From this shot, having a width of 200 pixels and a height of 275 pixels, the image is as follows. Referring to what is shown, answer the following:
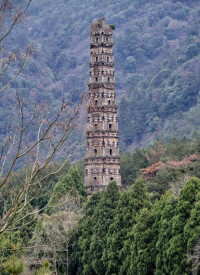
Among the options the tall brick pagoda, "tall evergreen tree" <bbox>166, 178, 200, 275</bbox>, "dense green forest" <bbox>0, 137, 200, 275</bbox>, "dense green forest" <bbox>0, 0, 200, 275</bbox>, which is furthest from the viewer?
the tall brick pagoda

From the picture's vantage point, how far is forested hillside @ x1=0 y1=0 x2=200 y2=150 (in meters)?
135

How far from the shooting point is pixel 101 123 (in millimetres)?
→ 63062

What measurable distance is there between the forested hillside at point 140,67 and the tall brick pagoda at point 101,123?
56.1m

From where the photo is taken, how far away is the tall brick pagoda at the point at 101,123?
6253cm

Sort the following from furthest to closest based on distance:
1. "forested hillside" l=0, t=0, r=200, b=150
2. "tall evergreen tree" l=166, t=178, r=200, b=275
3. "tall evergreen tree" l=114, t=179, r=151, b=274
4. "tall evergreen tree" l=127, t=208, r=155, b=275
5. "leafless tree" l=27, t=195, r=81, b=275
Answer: "forested hillside" l=0, t=0, r=200, b=150
"leafless tree" l=27, t=195, r=81, b=275
"tall evergreen tree" l=114, t=179, r=151, b=274
"tall evergreen tree" l=127, t=208, r=155, b=275
"tall evergreen tree" l=166, t=178, r=200, b=275

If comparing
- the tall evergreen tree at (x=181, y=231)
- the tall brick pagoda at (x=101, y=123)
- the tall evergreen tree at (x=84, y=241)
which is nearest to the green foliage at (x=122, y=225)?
the tall evergreen tree at (x=84, y=241)

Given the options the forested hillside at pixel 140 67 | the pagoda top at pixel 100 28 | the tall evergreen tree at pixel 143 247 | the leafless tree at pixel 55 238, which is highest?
the forested hillside at pixel 140 67

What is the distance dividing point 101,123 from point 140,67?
115 metres

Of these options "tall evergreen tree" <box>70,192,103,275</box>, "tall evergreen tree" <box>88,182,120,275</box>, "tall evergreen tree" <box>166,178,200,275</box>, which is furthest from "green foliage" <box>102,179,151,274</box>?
"tall evergreen tree" <box>166,178,200,275</box>

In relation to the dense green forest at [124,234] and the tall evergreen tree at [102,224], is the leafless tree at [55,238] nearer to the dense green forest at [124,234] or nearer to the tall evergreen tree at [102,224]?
the dense green forest at [124,234]

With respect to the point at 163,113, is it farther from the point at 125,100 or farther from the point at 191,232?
the point at 191,232

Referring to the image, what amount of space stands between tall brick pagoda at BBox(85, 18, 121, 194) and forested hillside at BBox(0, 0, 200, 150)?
56077 millimetres

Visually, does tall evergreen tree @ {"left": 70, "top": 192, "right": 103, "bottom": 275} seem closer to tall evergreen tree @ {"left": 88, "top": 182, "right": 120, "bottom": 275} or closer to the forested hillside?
tall evergreen tree @ {"left": 88, "top": 182, "right": 120, "bottom": 275}

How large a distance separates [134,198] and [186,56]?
357 ft
